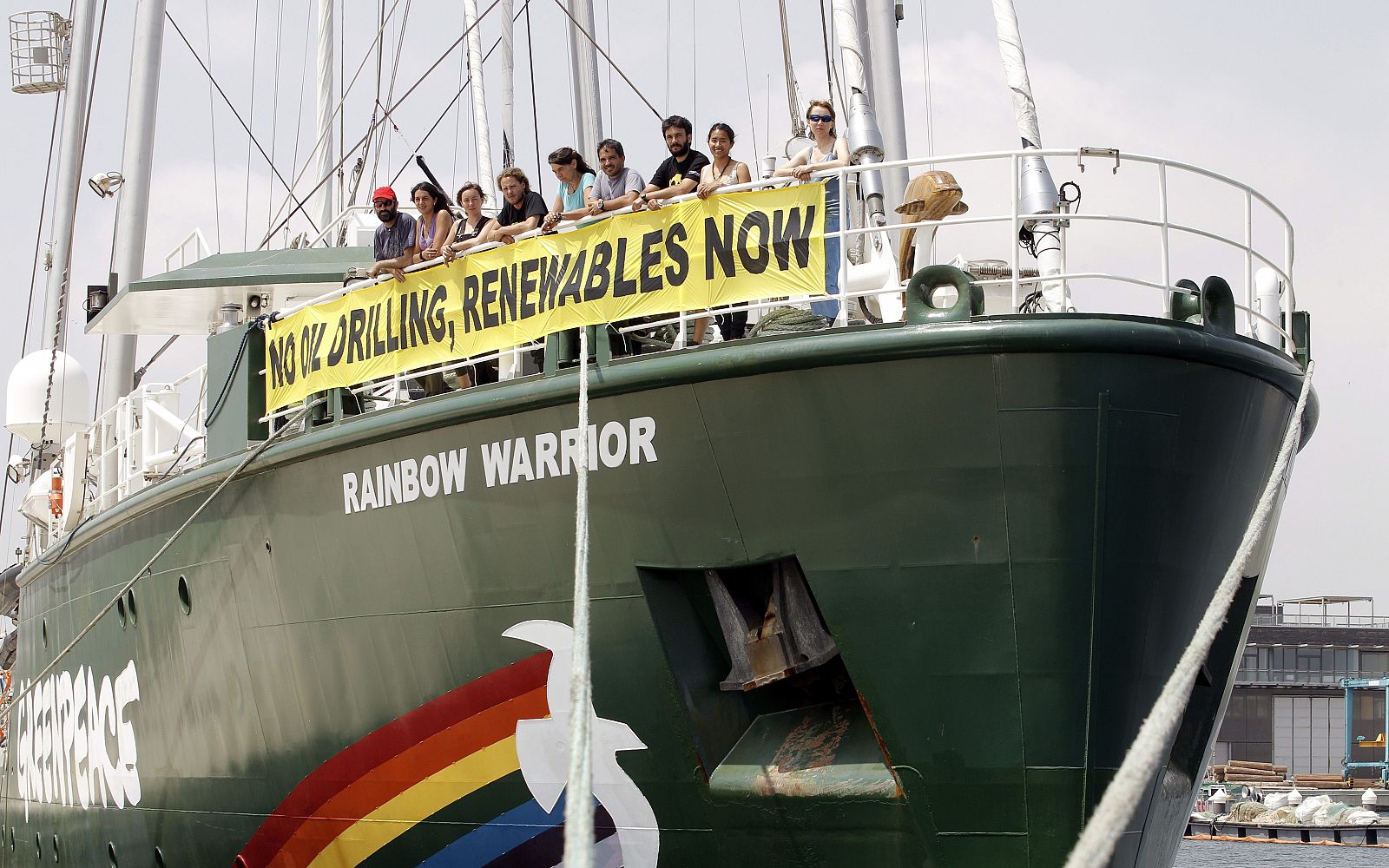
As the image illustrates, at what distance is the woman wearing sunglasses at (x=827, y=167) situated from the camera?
8.20 m

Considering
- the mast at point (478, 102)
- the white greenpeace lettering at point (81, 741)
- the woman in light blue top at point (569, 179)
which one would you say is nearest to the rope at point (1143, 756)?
the woman in light blue top at point (569, 179)

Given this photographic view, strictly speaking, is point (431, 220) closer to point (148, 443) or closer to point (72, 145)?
point (148, 443)

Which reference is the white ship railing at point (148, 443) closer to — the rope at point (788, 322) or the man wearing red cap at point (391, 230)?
the man wearing red cap at point (391, 230)

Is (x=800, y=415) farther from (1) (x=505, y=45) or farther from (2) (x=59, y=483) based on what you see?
(1) (x=505, y=45)

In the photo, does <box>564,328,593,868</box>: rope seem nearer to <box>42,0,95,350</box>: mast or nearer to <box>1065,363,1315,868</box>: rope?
<box>1065,363,1315,868</box>: rope

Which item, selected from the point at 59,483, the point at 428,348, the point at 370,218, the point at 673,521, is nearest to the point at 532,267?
the point at 428,348

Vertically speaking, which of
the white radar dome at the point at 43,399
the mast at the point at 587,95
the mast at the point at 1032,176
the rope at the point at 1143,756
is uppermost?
the mast at the point at 587,95


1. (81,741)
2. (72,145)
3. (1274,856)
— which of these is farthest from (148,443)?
(1274,856)

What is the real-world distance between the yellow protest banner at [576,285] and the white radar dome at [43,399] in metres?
10.1

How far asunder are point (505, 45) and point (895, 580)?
56.9ft

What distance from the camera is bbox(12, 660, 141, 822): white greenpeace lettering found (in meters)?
13.0

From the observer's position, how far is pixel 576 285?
895 cm

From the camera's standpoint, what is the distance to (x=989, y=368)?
24.9ft

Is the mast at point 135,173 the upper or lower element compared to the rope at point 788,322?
upper
